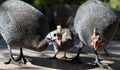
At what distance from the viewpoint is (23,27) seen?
5.90 m

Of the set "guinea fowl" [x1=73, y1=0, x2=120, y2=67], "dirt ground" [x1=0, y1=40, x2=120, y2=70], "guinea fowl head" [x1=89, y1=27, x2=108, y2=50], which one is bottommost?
"dirt ground" [x1=0, y1=40, x2=120, y2=70]

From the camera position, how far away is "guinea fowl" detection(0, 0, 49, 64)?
5.90 meters

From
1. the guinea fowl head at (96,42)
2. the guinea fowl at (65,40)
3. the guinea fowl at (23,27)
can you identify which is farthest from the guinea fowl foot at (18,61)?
the guinea fowl head at (96,42)

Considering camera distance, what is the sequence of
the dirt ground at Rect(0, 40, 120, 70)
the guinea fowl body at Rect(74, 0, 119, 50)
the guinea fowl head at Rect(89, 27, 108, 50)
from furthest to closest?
the dirt ground at Rect(0, 40, 120, 70), the guinea fowl body at Rect(74, 0, 119, 50), the guinea fowl head at Rect(89, 27, 108, 50)

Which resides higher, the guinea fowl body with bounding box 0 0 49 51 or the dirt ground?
the guinea fowl body with bounding box 0 0 49 51

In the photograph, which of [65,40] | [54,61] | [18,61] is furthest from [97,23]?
[18,61]

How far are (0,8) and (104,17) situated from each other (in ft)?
5.29

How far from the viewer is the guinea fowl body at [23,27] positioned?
5898mm

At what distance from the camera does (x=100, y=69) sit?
6.30 m

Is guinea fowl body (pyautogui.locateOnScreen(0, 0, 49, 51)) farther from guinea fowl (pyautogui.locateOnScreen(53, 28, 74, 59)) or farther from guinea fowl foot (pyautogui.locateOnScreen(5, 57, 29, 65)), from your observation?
guinea fowl foot (pyautogui.locateOnScreen(5, 57, 29, 65))

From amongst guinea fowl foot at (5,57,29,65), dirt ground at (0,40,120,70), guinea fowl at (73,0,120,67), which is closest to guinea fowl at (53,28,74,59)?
guinea fowl at (73,0,120,67)

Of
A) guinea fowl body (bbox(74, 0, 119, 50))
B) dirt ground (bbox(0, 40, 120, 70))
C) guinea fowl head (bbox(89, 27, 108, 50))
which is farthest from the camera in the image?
dirt ground (bbox(0, 40, 120, 70))

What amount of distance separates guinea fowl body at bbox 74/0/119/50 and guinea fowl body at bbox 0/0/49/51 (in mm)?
563

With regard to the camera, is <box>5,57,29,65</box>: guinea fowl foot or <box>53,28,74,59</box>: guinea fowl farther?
<box>5,57,29,65</box>: guinea fowl foot
